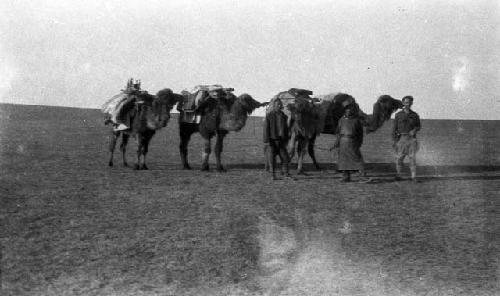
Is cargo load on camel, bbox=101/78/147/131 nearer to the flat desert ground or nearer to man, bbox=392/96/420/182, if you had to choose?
the flat desert ground

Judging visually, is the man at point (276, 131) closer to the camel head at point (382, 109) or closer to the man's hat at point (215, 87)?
the man's hat at point (215, 87)

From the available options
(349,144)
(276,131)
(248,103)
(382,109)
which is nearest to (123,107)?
(248,103)

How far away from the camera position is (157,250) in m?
7.39

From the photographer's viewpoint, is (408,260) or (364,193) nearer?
(408,260)

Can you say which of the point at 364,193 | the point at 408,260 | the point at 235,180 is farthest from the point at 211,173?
the point at 408,260

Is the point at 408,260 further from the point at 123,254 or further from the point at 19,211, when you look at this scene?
the point at 19,211

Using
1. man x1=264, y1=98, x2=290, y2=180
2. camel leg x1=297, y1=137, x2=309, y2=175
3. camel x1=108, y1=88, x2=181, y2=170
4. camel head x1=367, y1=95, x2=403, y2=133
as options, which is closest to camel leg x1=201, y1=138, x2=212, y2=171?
camel x1=108, y1=88, x2=181, y2=170

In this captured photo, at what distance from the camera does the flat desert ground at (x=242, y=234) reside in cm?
625

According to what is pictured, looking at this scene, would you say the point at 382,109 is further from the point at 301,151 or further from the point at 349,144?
the point at 301,151

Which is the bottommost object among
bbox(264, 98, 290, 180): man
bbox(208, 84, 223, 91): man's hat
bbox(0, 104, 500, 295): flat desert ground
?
bbox(0, 104, 500, 295): flat desert ground

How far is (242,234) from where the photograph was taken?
8336 millimetres

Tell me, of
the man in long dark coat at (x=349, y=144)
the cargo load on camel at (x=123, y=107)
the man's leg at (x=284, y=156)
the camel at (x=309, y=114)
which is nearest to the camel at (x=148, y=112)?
the cargo load on camel at (x=123, y=107)

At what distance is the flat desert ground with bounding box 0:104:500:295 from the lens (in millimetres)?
6250

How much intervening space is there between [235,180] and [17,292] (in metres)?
8.49
